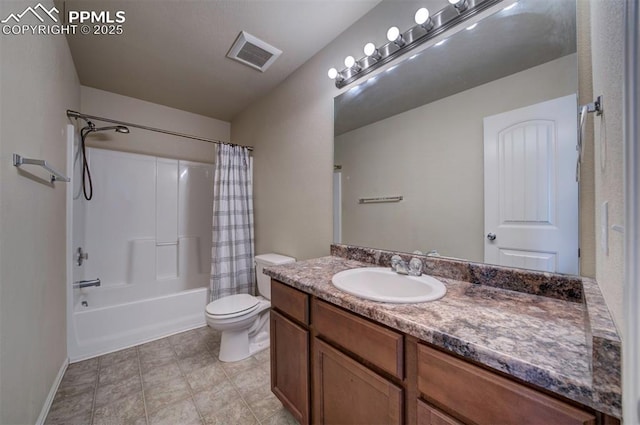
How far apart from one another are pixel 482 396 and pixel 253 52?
2.36 meters

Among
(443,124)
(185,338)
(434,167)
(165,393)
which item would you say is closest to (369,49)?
(443,124)

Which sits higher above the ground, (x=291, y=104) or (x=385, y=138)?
(x=291, y=104)

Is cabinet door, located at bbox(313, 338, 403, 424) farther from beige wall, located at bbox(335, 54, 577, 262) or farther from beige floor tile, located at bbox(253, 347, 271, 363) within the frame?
beige floor tile, located at bbox(253, 347, 271, 363)

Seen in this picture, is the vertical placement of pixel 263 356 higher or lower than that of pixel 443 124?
lower

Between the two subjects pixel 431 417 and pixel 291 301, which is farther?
pixel 291 301

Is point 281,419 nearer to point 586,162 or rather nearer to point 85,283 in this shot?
point 586,162

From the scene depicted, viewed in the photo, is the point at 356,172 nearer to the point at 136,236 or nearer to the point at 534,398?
the point at 534,398

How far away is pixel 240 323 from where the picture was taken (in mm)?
1815

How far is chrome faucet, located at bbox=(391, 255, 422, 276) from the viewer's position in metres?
1.19

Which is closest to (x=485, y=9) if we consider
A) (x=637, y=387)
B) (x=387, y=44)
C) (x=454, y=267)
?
(x=387, y=44)

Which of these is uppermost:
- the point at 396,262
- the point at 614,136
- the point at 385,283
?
the point at 614,136

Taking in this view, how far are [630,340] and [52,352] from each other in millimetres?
2487

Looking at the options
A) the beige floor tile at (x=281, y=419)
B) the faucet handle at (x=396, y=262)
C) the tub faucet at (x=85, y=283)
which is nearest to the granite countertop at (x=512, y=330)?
the faucet handle at (x=396, y=262)

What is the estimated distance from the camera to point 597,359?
1.43 ft
